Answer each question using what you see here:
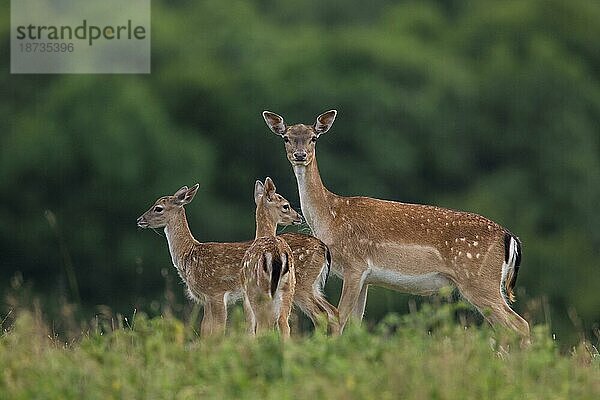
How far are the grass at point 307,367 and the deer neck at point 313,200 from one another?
10.1ft

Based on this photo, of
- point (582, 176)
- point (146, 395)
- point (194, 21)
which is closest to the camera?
point (146, 395)

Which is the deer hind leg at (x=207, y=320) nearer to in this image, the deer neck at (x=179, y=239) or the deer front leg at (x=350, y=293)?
the deer neck at (x=179, y=239)

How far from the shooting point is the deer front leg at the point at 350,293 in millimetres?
10781

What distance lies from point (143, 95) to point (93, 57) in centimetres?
110

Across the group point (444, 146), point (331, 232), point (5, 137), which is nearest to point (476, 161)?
point (444, 146)

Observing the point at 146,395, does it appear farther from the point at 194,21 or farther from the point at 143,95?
the point at 194,21

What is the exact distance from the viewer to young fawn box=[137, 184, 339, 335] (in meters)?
10.4

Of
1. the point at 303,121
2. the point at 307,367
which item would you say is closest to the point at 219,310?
the point at 307,367

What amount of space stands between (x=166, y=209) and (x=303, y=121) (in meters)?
13.5

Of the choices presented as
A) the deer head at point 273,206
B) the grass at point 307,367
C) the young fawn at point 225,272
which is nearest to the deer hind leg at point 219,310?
the young fawn at point 225,272

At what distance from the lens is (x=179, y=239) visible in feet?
38.3

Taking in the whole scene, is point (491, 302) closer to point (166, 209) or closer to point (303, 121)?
point (166, 209)

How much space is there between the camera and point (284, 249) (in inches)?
379
